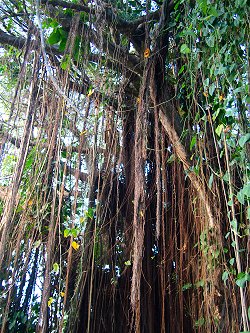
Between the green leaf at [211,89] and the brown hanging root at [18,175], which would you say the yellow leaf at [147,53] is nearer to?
the green leaf at [211,89]

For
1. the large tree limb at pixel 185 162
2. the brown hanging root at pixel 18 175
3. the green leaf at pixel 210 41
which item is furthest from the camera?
the large tree limb at pixel 185 162

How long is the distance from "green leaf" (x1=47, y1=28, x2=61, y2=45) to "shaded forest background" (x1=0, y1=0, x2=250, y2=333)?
0.01m

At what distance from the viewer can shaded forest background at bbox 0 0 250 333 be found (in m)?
1.68

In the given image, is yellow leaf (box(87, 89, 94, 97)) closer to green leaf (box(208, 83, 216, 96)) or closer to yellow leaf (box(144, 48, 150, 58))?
yellow leaf (box(144, 48, 150, 58))

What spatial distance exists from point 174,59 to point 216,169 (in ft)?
2.52

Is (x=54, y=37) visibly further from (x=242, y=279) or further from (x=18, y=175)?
(x=242, y=279)

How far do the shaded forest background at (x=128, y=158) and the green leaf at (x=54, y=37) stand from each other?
14 mm

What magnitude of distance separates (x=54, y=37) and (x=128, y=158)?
0.95 m

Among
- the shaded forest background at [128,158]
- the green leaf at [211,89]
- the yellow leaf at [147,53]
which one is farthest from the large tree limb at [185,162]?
the green leaf at [211,89]

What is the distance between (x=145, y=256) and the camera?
2467 millimetres

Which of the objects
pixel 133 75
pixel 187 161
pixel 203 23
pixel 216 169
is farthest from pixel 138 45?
pixel 216 169

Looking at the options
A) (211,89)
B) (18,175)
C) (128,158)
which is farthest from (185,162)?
(18,175)

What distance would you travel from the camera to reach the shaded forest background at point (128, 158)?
168cm

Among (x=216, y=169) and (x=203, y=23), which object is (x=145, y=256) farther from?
(x=203, y=23)
